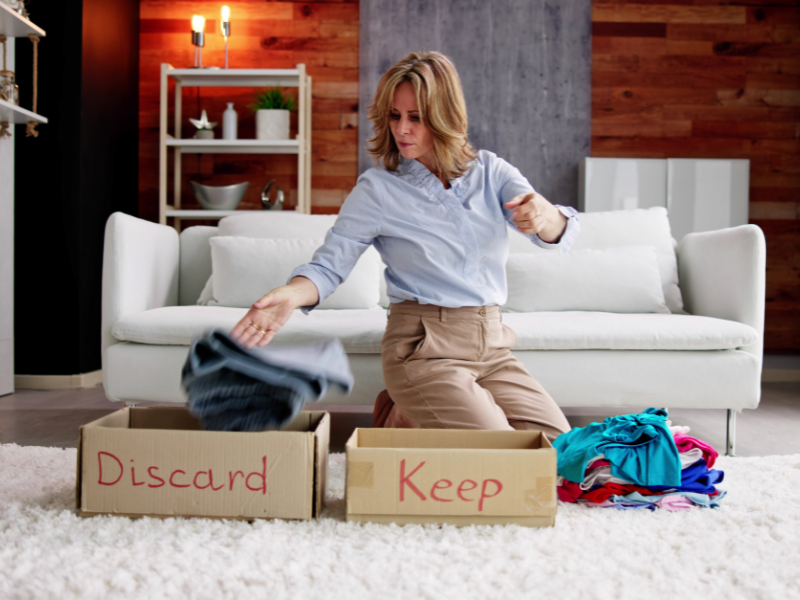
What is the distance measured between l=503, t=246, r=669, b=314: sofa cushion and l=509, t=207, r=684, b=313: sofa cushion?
5.3 inches

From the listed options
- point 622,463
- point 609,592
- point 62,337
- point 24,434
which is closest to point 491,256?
point 622,463

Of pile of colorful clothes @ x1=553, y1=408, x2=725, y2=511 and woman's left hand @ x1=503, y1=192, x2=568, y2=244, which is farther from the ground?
woman's left hand @ x1=503, y1=192, x2=568, y2=244

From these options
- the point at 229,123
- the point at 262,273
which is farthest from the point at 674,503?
the point at 229,123

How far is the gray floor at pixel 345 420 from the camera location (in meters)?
1.92

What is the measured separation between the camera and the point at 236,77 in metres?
3.72

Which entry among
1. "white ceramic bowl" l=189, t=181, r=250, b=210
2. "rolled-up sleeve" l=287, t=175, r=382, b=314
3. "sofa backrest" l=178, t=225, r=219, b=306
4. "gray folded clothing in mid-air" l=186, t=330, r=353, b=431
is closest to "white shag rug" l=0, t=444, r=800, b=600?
"gray folded clothing in mid-air" l=186, t=330, r=353, b=431

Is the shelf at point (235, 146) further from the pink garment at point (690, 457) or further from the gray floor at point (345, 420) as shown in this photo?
the pink garment at point (690, 457)

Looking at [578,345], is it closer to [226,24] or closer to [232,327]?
[232,327]

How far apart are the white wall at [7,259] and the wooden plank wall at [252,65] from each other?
117cm

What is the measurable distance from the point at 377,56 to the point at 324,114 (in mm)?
489

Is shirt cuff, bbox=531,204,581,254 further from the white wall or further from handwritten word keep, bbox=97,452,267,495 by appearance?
the white wall

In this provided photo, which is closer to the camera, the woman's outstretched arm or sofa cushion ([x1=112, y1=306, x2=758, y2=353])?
the woman's outstretched arm

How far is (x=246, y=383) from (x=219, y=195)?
285 cm

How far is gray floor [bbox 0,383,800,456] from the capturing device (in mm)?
1920
